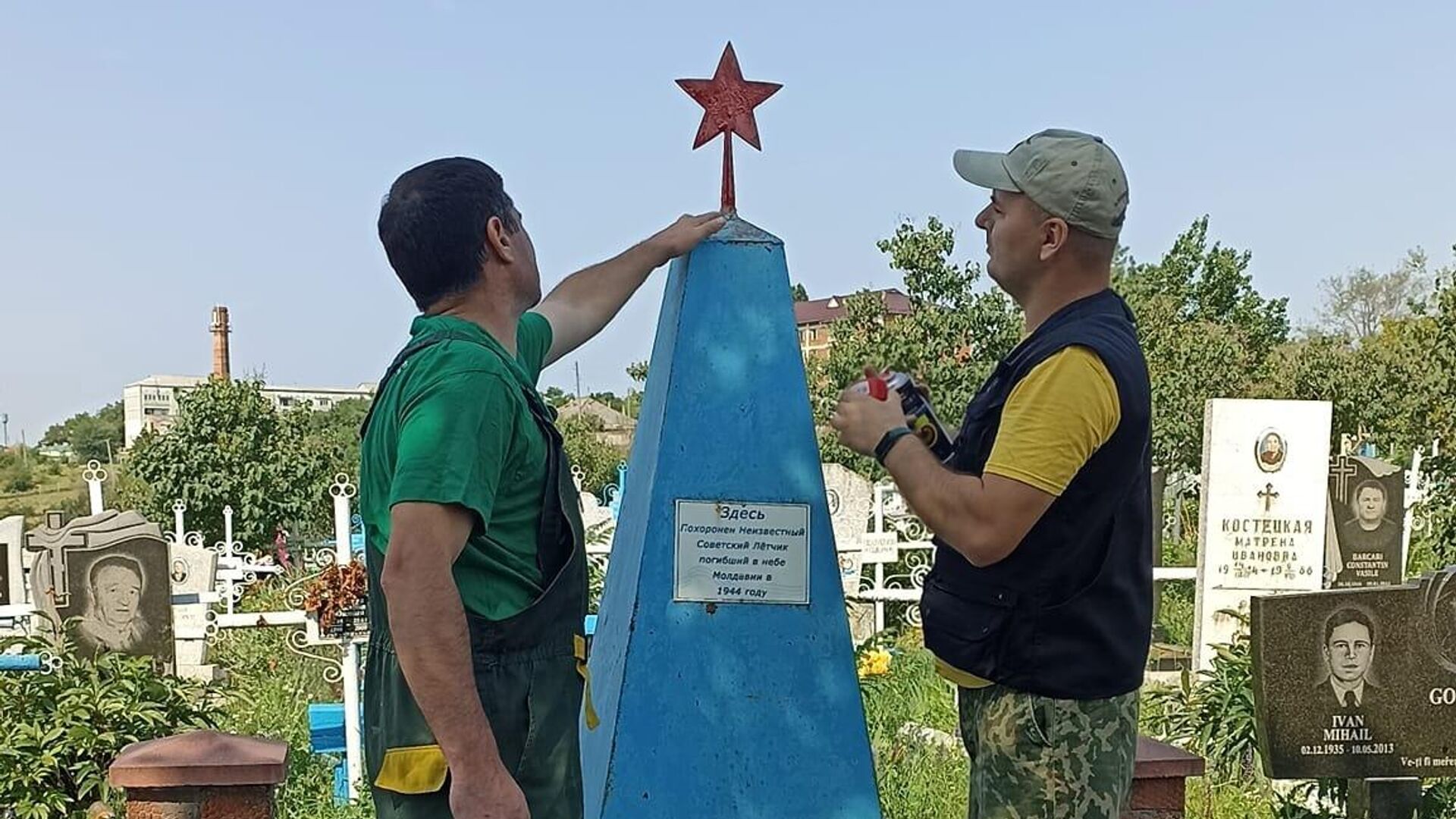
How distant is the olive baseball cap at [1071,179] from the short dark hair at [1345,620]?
81.3 inches

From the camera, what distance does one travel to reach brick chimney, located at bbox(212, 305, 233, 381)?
28.5 meters

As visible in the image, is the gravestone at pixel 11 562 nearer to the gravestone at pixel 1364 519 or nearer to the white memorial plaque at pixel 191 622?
the white memorial plaque at pixel 191 622

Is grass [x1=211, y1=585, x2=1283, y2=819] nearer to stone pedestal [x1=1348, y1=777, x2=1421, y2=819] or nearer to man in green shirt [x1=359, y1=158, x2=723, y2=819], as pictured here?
stone pedestal [x1=1348, y1=777, x2=1421, y2=819]

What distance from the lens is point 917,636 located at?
843 centimetres

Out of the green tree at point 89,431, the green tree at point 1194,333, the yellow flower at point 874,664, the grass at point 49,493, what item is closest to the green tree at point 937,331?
the green tree at point 1194,333

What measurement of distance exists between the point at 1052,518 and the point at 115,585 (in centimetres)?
503

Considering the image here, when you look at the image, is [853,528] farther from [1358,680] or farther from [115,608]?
[1358,680]

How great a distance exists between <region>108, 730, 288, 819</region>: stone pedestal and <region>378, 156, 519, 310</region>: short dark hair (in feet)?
4.55

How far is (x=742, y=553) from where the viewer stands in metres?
3.05

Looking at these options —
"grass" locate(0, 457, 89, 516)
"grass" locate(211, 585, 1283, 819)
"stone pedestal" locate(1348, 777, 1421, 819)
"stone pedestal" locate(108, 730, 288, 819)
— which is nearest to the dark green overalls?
"stone pedestal" locate(108, 730, 288, 819)

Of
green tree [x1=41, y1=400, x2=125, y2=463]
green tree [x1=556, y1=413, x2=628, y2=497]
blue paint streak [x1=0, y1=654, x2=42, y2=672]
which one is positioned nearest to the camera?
blue paint streak [x1=0, y1=654, x2=42, y2=672]

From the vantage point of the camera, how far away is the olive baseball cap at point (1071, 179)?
213 cm

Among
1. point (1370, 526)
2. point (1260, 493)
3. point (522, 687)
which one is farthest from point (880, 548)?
point (522, 687)

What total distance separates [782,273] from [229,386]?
471 inches
